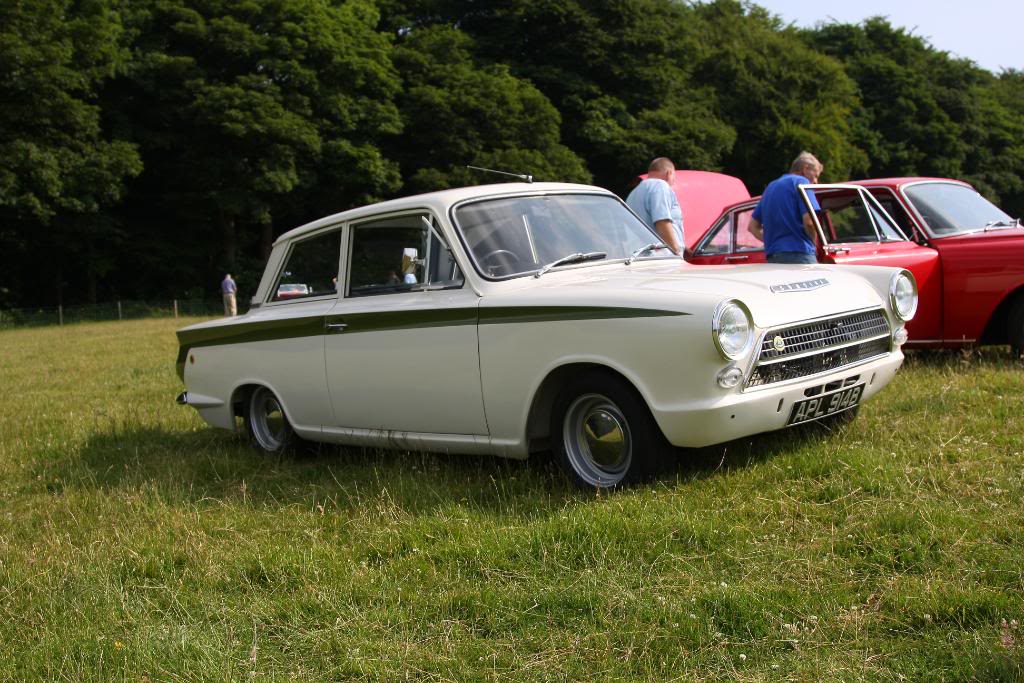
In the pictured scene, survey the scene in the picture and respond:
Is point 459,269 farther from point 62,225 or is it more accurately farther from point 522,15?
point 522,15

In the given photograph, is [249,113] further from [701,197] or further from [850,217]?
[850,217]

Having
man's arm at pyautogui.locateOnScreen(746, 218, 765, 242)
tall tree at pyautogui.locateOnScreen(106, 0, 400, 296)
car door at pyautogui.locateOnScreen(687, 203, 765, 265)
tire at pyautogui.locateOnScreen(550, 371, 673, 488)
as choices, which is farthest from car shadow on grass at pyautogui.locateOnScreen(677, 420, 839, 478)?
tall tree at pyautogui.locateOnScreen(106, 0, 400, 296)

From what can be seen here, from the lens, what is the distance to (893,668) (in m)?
3.09

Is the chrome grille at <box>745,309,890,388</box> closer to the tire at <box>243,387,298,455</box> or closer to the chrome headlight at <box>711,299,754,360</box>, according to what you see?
the chrome headlight at <box>711,299,754,360</box>

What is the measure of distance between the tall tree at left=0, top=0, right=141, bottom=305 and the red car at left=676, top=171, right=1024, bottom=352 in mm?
30629

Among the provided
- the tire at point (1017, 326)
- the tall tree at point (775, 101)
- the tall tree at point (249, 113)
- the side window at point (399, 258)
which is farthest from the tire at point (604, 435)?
the tall tree at point (775, 101)

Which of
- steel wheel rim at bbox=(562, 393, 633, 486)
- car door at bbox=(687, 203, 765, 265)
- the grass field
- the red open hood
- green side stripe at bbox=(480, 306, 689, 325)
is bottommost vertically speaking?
the grass field

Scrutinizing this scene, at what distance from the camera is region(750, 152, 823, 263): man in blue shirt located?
811 centimetres

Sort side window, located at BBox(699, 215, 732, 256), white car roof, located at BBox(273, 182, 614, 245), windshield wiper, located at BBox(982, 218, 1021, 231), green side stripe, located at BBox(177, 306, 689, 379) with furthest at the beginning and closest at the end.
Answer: side window, located at BBox(699, 215, 732, 256)
windshield wiper, located at BBox(982, 218, 1021, 231)
white car roof, located at BBox(273, 182, 614, 245)
green side stripe, located at BBox(177, 306, 689, 379)

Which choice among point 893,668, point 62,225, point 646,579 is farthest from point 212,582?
point 62,225

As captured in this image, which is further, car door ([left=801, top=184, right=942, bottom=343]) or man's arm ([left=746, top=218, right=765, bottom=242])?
man's arm ([left=746, top=218, right=765, bottom=242])

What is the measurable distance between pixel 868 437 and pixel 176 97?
37.4 m

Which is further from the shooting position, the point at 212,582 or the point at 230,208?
the point at 230,208

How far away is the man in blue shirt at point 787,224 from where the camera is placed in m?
8.11
